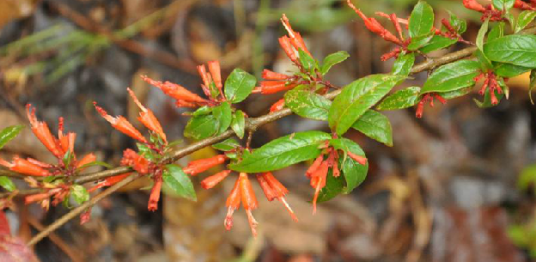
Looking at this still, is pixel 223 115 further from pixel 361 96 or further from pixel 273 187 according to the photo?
pixel 361 96

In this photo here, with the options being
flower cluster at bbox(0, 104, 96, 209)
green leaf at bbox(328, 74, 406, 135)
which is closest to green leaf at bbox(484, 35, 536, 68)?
green leaf at bbox(328, 74, 406, 135)

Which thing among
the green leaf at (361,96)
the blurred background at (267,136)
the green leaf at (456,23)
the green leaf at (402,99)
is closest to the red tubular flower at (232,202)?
the green leaf at (361,96)

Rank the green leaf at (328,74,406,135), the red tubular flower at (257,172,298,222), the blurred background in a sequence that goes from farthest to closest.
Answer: the blurred background < the red tubular flower at (257,172,298,222) < the green leaf at (328,74,406,135)

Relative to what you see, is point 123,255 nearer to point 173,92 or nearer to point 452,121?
point 173,92

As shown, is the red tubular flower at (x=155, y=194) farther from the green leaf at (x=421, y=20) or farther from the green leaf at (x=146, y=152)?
the green leaf at (x=421, y=20)

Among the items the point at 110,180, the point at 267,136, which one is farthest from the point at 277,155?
the point at 267,136

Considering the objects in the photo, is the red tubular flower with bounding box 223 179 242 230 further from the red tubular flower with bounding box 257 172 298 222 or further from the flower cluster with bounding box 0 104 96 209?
the flower cluster with bounding box 0 104 96 209
